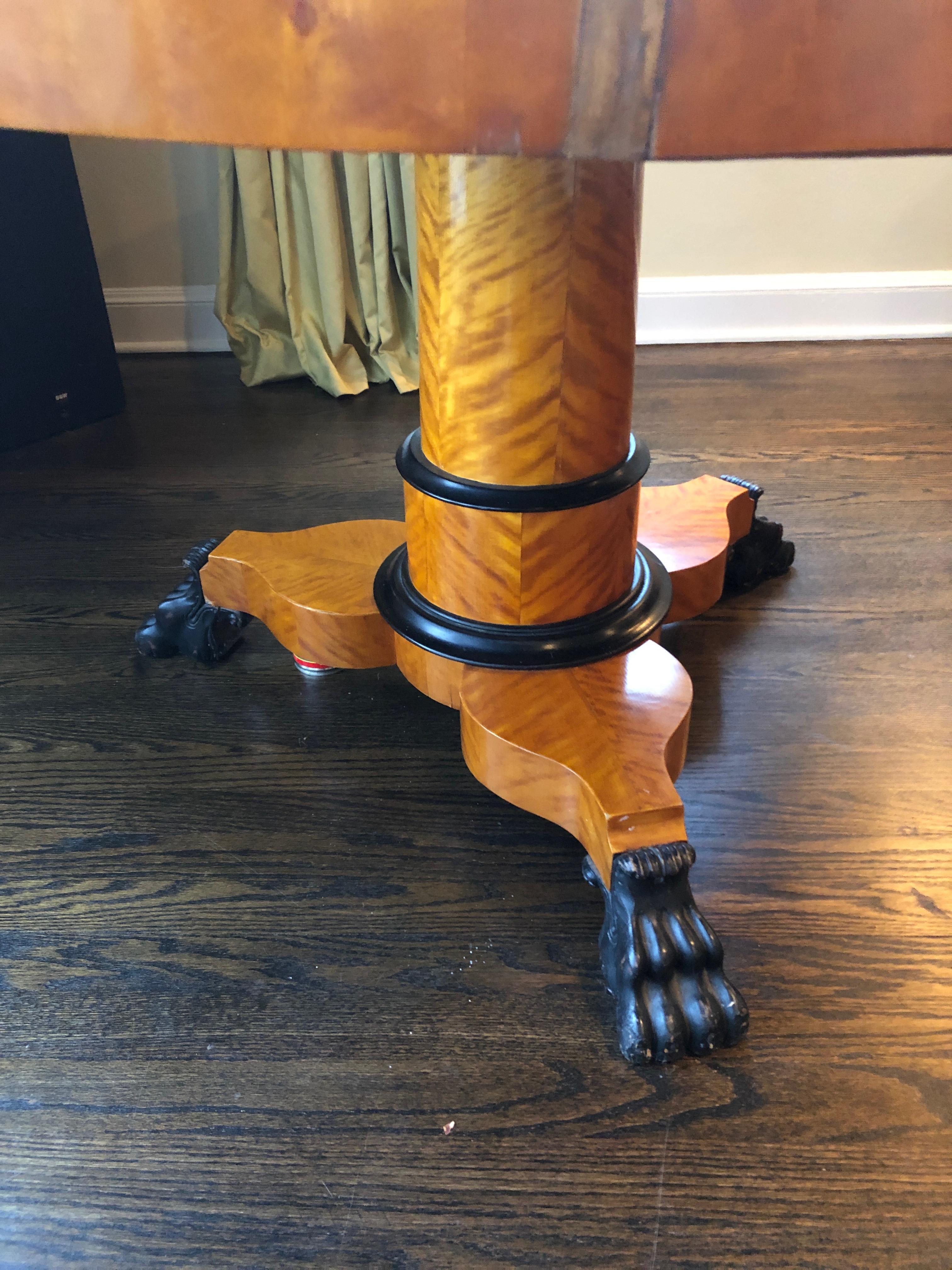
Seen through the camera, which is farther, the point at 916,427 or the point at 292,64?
the point at 916,427

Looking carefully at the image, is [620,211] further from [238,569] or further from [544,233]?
[238,569]

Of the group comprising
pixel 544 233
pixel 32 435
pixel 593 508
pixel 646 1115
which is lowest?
pixel 32 435

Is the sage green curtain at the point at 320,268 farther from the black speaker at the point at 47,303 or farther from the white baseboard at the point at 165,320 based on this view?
the black speaker at the point at 47,303

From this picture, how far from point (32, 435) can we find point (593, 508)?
1177 millimetres

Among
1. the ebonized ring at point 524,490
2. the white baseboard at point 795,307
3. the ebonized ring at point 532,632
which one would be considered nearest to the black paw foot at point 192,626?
the ebonized ring at point 532,632

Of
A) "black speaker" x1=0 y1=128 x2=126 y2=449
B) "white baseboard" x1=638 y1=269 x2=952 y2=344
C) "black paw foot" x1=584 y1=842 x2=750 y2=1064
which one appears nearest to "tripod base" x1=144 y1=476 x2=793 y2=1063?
"black paw foot" x1=584 y1=842 x2=750 y2=1064

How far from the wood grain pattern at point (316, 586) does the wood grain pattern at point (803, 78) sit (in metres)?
0.62

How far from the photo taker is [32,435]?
1.59m

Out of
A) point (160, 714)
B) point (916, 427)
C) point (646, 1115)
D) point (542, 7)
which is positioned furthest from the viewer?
point (916, 427)

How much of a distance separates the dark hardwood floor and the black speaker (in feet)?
1.45

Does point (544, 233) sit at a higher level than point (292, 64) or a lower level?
lower

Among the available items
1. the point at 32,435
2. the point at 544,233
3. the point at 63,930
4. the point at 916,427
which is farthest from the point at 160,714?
the point at 916,427

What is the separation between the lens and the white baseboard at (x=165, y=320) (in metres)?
1.93

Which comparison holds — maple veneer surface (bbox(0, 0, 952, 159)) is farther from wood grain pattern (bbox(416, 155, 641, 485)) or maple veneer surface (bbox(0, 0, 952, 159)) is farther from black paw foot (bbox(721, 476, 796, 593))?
black paw foot (bbox(721, 476, 796, 593))
